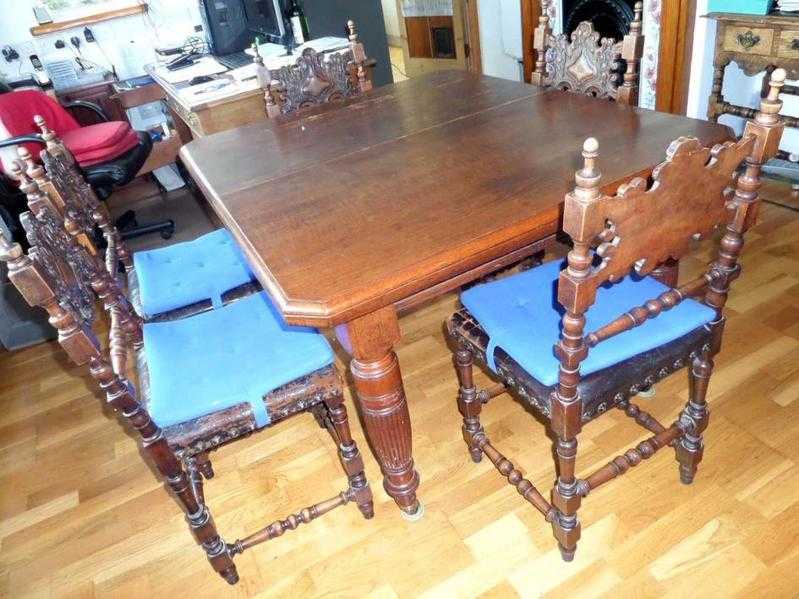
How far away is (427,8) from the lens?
188 inches

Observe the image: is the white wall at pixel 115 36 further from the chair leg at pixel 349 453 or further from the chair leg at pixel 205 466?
the chair leg at pixel 349 453

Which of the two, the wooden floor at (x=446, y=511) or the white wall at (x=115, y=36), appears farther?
the white wall at (x=115, y=36)

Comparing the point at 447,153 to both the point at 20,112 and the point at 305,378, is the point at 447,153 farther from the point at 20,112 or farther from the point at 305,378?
the point at 20,112

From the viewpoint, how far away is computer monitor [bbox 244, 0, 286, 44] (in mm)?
3010

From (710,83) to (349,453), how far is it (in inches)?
105

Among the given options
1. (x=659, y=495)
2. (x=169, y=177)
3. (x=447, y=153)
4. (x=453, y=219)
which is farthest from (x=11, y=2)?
(x=659, y=495)

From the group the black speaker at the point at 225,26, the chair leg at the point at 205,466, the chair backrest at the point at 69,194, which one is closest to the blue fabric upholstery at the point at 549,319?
the chair leg at the point at 205,466

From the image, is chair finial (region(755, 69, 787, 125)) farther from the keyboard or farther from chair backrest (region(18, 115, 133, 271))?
the keyboard

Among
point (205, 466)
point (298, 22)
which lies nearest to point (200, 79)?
point (298, 22)

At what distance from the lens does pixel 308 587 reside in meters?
1.37

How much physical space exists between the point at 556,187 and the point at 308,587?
1112mm

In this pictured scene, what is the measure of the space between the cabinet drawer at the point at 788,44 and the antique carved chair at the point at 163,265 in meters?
2.25

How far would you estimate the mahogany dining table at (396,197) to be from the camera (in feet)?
3.35

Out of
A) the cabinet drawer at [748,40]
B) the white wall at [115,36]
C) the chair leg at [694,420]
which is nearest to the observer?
the chair leg at [694,420]
